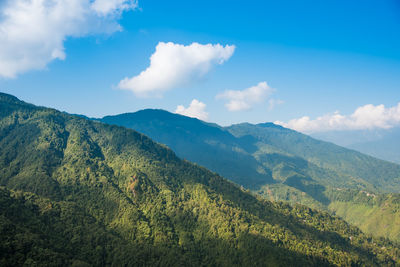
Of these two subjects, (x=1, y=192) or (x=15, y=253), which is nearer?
(x=15, y=253)

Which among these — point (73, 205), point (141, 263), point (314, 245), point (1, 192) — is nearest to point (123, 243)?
point (141, 263)

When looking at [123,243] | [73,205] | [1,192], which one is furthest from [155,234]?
[1,192]

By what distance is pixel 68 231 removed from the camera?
174 metres

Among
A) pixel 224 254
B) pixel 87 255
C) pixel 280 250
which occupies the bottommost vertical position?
pixel 87 255

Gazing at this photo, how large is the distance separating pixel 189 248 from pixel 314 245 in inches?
3753

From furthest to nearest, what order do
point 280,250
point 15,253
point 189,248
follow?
point 189,248 < point 280,250 < point 15,253

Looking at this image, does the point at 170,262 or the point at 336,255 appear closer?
the point at 170,262

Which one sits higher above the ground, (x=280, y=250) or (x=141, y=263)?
(x=280, y=250)

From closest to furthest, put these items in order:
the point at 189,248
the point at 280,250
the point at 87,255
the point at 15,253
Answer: the point at 15,253 < the point at 87,255 < the point at 280,250 < the point at 189,248

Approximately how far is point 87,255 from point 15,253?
152 ft

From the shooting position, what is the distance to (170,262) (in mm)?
168500

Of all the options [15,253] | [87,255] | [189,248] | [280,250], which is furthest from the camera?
[189,248]

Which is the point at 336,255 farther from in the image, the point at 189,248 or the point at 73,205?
the point at 73,205

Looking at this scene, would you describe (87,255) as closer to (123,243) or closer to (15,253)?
(123,243)
